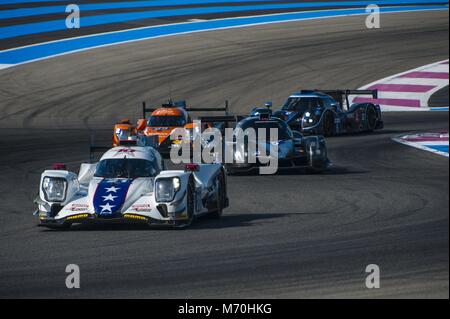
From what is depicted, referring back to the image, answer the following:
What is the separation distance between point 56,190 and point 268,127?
7.16 meters

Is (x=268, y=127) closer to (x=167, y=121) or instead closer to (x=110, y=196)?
(x=167, y=121)

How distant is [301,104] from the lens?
28.2 metres

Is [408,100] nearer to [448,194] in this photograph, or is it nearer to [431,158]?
[431,158]

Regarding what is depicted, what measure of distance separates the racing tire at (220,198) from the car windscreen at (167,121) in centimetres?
961

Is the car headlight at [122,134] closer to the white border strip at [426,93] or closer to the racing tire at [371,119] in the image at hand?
the racing tire at [371,119]

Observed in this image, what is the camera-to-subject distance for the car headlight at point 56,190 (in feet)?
47.6

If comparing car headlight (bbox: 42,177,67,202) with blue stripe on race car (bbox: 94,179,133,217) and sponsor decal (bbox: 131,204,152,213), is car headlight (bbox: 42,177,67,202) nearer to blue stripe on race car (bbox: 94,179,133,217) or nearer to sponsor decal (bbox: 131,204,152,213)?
blue stripe on race car (bbox: 94,179,133,217)

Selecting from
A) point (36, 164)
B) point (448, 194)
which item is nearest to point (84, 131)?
point (36, 164)

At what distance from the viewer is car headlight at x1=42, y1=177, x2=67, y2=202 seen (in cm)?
1452

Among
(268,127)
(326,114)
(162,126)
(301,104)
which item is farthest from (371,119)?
(268,127)

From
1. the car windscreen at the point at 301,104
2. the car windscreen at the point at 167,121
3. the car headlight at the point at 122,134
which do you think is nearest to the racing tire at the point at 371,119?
the car windscreen at the point at 301,104

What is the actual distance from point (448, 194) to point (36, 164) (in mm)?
17370

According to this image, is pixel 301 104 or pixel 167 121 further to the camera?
pixel 301 104

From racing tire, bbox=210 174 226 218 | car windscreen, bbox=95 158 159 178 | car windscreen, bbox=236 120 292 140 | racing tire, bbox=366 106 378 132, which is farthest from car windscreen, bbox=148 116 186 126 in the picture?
car windscreen, bbox=95 158 159 178
